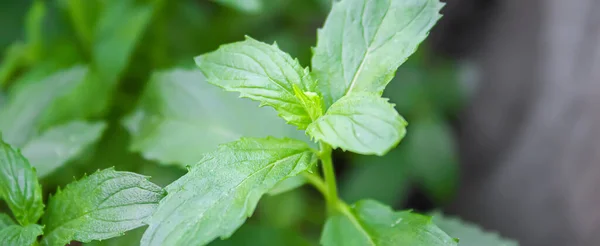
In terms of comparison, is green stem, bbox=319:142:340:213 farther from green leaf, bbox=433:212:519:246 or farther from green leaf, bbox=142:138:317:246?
green leaf, bbox=433:212:519:246

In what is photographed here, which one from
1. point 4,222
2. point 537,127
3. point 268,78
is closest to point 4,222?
point 4,222

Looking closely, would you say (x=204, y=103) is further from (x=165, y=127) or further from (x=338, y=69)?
(x=338, y=69)

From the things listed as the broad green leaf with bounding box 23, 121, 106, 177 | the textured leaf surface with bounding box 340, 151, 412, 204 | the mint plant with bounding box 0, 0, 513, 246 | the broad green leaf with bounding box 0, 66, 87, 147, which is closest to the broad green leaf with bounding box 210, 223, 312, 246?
the mint plant with bounding box 0, 0, 513, 246

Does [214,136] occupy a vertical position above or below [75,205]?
above


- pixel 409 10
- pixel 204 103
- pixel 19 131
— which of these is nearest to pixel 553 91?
pixel 409 10

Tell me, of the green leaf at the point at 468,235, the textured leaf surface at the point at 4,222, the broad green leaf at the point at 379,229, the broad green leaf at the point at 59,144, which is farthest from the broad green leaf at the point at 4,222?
the green leaf at the point at 468,235

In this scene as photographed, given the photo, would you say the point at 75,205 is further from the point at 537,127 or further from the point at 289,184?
the point at 537,127

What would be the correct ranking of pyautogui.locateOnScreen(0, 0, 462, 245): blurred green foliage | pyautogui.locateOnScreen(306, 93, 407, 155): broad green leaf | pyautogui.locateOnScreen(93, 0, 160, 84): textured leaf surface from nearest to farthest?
pyautogui.locateOnScreen(306, 93, 407, 155): broad green leaf, pyautogui.locateOnScreen(0, 0, 462, 245): blurred green foliage, pyautogui.locateOnScreen(93, 0, 160, 84): textured leaf surface
